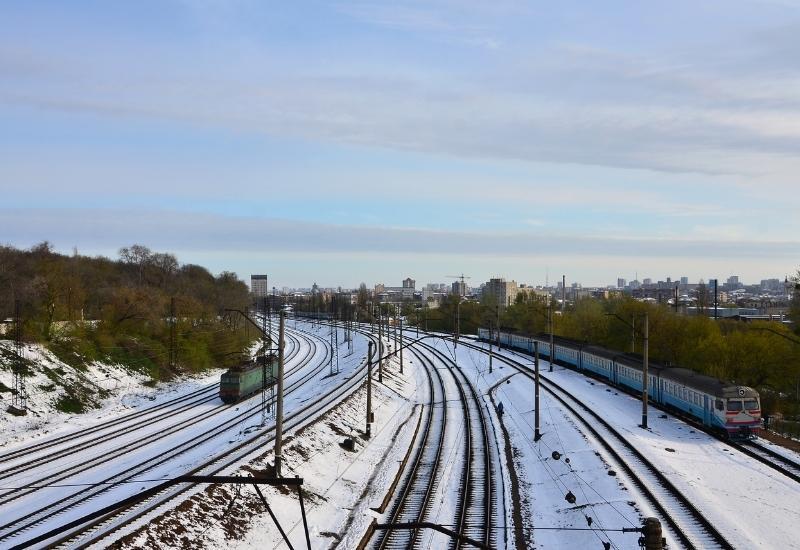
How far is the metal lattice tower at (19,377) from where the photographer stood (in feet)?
132

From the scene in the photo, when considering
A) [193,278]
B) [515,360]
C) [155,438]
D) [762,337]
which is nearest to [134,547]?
[155,438]

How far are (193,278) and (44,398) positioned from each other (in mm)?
86914

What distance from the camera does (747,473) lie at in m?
28.6

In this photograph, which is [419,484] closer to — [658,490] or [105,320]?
[658,490]

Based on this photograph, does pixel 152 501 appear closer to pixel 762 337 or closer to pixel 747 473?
pixel 747 473

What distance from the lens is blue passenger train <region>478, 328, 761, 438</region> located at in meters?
34.8

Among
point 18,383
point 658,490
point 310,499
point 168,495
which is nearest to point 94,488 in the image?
point 168,495

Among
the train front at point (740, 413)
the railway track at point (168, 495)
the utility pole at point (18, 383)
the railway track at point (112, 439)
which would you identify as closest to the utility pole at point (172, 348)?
the railway track at point (112, 439)

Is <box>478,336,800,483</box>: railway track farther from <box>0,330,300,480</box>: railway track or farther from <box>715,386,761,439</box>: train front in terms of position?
<box>0,330,300,480</box>: railway track

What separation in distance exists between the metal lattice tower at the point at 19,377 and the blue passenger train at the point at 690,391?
3960cm

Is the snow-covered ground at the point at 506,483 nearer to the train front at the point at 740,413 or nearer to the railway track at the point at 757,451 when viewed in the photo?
the railway track at the point at 757,451

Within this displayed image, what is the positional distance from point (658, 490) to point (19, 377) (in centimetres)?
3882

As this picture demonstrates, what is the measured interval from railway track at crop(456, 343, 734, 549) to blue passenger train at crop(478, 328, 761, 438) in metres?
5.13

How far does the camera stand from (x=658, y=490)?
85.0 ft
